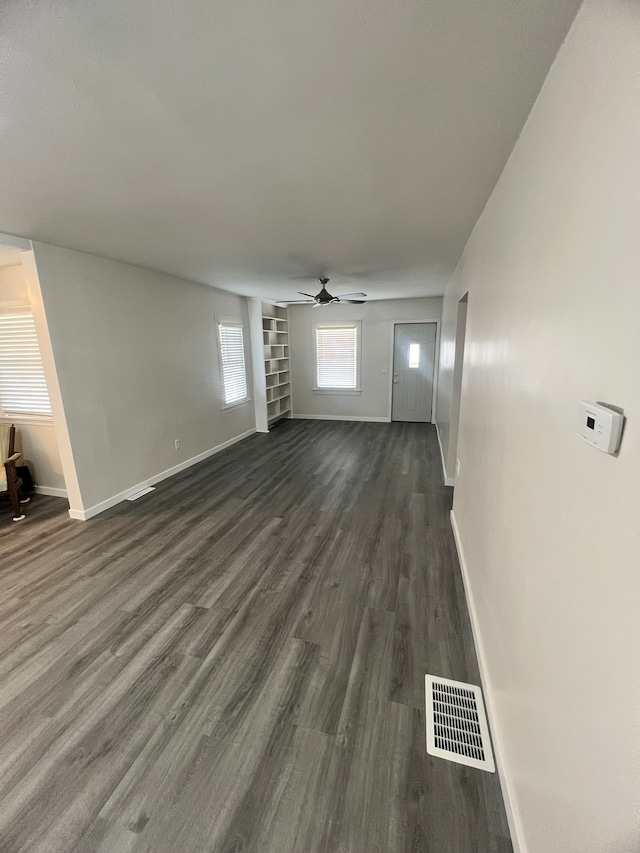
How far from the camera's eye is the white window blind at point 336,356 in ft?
22.8

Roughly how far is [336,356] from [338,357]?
0.05 meters

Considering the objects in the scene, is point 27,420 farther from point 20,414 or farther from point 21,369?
point 21,369

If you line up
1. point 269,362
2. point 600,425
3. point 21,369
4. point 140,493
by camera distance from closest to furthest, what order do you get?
point 600,425
point 21,369
point 140,493
point 269,362

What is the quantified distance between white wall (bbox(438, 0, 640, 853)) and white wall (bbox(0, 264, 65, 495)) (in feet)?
Result: 14.3

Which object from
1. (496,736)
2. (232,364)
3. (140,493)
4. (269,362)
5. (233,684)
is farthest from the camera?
(269,362)

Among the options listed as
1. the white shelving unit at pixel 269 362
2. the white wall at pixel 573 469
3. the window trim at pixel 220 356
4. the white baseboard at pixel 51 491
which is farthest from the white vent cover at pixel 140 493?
the white wall at pixel 573 469

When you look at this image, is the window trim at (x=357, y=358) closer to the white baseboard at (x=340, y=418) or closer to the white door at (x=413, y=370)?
the white baseboard at (x=340, y=418)

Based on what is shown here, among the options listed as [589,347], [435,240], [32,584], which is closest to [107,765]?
[32,584]

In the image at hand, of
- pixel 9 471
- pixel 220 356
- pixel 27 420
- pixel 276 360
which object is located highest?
pixel 220 356

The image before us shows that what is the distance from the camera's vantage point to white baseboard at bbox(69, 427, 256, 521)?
340 centimetres

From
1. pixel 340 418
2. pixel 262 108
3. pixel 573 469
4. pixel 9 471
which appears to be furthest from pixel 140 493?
pixel 340 418

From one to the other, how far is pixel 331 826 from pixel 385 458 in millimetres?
3982

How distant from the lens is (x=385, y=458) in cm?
496

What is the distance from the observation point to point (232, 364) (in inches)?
226
